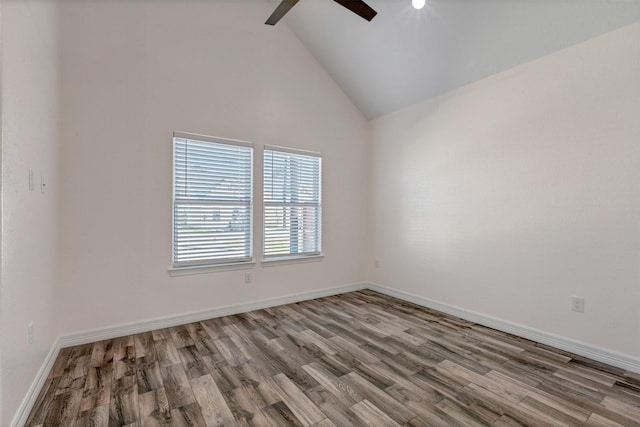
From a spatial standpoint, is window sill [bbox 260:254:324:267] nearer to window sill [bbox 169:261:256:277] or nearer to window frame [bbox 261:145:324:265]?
window frame [bbox 261:145:324:265]

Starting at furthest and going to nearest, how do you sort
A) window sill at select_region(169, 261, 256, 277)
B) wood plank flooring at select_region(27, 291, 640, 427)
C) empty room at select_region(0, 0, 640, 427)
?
window sill at select_region(169, 261, 256, 277), empty room at select_region(0, 0, 640, 427), wood plank flooring at select_region(27, 291, 640, 427)

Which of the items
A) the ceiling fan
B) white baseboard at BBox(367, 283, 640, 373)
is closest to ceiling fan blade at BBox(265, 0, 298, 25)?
the ceiling fan

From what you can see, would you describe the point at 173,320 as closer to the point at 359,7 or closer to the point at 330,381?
the point at 330,381

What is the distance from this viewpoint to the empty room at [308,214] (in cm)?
187

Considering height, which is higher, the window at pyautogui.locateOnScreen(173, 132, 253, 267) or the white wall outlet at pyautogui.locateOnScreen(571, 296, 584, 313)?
the window at pyautogui.locateOnScreen(173, 132, 253, 267)

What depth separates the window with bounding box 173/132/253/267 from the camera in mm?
3176

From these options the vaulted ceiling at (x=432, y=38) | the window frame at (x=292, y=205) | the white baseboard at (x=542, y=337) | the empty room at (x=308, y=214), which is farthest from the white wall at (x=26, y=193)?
the white baseboard at (x=542, y=337)

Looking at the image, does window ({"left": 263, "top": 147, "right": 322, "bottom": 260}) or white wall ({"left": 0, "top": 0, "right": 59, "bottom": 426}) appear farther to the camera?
window ({"left": 263, "top": 147, "right": 322, "bottom": 260})

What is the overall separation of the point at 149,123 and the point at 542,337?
14.2 ft

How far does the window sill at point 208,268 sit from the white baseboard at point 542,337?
221cm

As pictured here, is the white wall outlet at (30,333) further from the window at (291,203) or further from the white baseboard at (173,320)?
the window at (291,203)

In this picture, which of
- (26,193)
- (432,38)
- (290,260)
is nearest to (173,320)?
(290,260)

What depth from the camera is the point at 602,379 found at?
215cm

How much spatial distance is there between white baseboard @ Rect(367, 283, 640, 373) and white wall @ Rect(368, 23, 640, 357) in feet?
0.19
